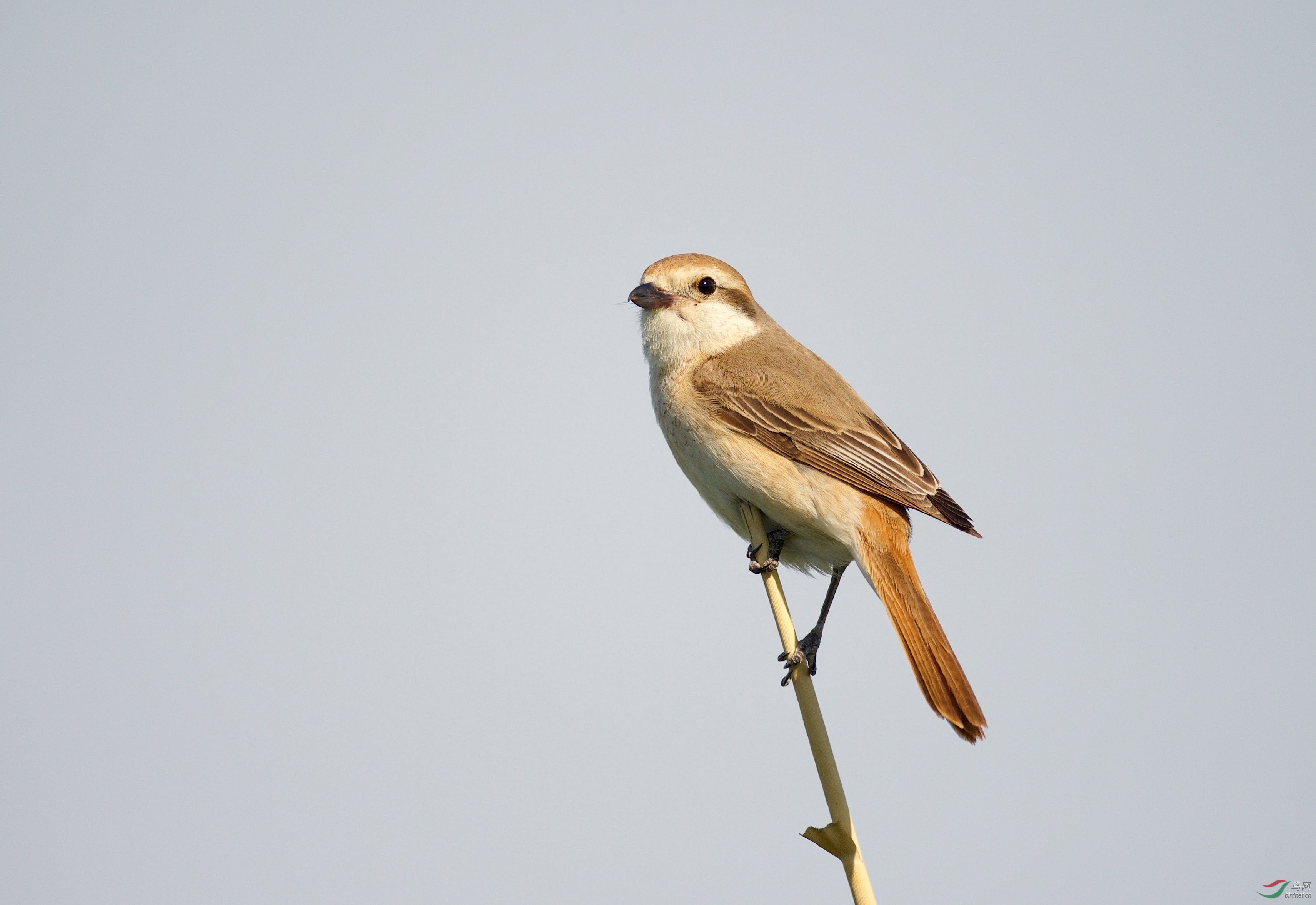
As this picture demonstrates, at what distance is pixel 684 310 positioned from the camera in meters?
5.26

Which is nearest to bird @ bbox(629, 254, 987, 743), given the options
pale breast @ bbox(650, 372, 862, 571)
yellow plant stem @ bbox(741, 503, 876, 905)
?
pale breast @ bbox(650, 372, 862, 571)

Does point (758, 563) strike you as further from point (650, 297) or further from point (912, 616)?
point (650, 297)

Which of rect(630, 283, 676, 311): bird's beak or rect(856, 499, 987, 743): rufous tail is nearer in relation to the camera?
rect(856, 499, 987, 743): rufous tail

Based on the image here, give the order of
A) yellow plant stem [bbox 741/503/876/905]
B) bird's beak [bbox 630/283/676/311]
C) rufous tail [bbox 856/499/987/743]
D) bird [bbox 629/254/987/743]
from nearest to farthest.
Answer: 1. yellow plant stem [bbox 741/503/876/905]
2. rufous tail [bbox 856/499/987/743]
3. bird [bbox 629/254/987/743]
4. bird's beak [bbox 630/283/676/311]

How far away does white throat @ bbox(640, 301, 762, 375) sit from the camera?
5.19m

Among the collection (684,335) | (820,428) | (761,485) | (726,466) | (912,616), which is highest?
(684,335)

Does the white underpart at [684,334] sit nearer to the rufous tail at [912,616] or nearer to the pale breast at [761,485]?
the pale breast at [761,485]

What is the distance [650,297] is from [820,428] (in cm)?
102

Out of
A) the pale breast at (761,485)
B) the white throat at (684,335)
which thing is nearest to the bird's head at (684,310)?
the white throat at (684,335)

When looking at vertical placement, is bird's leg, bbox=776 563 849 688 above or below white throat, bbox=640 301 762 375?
below

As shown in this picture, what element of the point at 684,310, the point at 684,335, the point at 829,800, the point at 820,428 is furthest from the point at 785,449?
the point at 829,800

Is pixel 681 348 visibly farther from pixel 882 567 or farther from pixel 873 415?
pixel 882 567

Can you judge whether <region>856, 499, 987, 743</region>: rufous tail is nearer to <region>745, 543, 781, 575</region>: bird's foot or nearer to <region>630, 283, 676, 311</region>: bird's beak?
<region>745, 543, 781, 575</region>: bird's foot

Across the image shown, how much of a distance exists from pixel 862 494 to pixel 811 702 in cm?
184
